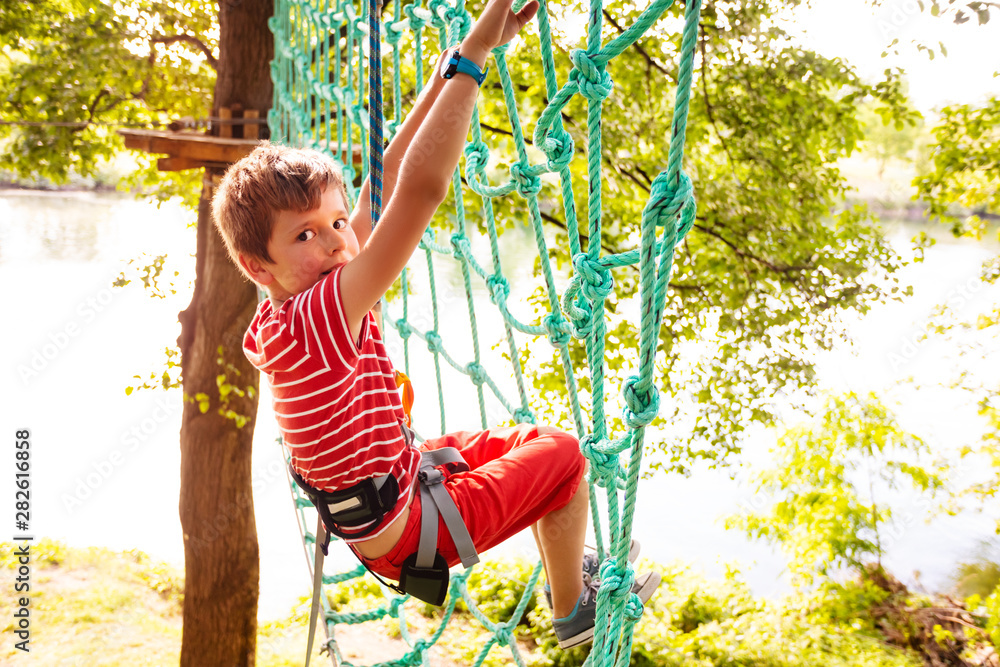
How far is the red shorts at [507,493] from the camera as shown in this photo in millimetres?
997

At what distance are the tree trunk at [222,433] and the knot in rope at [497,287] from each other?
7.43ft

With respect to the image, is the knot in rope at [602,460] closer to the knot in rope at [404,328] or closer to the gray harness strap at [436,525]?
the gray harness strap at [436,525]

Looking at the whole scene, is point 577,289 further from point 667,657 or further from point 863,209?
point 667,657

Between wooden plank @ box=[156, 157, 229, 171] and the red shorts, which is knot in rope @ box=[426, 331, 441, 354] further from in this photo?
wooden plank @ box=[156, 157, 229, 171]

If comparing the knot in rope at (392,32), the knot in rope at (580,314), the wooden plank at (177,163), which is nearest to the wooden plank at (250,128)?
the wooden plank at (177,163)

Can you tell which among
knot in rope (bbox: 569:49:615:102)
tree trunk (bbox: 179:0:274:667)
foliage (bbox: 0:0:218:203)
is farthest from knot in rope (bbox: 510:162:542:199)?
foliage (bbox: 0:0:218:203)

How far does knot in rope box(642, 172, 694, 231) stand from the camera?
55 cm

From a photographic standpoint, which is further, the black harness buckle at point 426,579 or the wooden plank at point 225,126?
the wooden plank at point 225,126

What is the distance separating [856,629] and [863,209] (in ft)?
9.52

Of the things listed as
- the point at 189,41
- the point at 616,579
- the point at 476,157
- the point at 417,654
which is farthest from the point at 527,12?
the point at 189,41

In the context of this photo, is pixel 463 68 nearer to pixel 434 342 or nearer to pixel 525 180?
pixel 525 180

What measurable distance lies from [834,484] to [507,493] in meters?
5.18

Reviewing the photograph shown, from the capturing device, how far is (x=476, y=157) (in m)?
1.10

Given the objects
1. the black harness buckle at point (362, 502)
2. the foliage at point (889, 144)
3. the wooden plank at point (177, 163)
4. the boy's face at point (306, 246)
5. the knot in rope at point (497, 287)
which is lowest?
the black harness buckle at point (362, 502)
